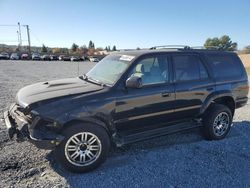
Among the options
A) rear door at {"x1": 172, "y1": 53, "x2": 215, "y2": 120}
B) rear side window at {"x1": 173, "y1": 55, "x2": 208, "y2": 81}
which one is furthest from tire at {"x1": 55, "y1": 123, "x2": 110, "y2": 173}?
rear side window at {"x1": 173, "y1": 55, "x2": 208, "y2": 81}

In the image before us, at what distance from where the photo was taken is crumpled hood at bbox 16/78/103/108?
13.5 ft

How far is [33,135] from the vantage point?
12.6 feet

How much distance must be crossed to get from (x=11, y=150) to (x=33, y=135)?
1.27m

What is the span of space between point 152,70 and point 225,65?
2026 mm

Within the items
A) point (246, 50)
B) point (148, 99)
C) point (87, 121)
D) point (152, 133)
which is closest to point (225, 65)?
point (148, 99)

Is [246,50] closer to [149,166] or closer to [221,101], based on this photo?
[221,101]

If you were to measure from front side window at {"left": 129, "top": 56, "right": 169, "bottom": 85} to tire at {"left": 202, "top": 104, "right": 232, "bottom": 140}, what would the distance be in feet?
4.62

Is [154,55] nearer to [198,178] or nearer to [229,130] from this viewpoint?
[198,178]

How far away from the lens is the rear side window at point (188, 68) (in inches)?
204

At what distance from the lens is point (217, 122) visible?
579 centimetres

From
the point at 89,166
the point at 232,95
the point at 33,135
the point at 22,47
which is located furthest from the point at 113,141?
the point at 22,47

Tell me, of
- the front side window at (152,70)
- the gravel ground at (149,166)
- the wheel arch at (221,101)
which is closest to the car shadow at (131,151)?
the gravel ground at (149,166)

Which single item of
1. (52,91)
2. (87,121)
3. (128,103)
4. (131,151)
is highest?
(52,91)

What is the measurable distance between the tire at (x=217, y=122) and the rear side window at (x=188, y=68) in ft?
2.48
